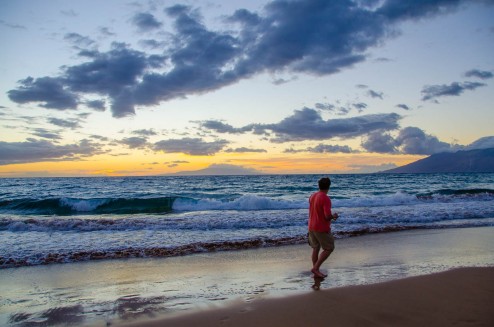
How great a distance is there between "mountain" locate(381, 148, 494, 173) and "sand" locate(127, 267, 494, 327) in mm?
179561

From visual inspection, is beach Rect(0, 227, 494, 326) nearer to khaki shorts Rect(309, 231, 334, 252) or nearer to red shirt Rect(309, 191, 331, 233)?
khaki shorts Rect(309, 231, 334, 252)

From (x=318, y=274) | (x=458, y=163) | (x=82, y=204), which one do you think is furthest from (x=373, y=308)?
(x=458, y=163)

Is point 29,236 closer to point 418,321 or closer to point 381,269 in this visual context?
point 381,269

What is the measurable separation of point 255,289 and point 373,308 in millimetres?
1936

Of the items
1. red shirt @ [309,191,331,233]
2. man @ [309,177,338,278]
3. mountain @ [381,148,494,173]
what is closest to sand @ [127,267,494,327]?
man @ [309,177,338,278]

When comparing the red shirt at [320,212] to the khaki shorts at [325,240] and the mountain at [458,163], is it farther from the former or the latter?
the mountain at [458,163]

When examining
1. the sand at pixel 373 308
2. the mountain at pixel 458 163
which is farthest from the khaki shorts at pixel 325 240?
the mountain at pixel 458 163

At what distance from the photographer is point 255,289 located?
5859mm

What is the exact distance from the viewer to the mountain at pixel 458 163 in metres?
170

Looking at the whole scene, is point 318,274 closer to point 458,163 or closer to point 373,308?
point 373,308

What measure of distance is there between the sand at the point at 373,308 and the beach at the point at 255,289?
1 cm

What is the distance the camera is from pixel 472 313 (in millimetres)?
4492

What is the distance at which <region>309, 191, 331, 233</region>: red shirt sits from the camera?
643 centimetres

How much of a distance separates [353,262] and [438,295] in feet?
8.75
